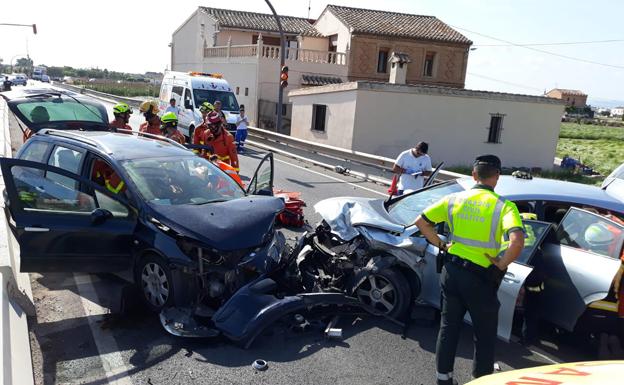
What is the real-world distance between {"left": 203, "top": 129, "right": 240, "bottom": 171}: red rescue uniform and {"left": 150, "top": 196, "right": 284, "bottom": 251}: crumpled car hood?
390cm

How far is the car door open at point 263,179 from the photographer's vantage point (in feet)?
20.6

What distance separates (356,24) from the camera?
31.7m

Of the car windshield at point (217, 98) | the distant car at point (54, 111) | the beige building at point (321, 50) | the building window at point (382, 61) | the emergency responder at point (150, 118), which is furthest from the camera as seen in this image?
the building window at point (382, 61)

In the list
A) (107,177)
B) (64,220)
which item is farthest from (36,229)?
(107,177)

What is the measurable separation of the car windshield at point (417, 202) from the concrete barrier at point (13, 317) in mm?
3385

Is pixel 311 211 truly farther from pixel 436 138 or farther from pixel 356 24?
pixel 356 24

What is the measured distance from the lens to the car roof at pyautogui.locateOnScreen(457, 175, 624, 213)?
482cm

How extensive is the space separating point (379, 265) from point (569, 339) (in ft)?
6.20

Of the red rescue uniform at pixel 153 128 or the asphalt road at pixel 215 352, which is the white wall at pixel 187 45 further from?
the asphalt road at pixel 215 352

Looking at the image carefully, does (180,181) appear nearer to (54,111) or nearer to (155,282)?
(155,282)

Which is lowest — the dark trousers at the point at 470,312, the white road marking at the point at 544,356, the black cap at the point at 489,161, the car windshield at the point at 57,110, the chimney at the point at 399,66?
the white road marking at the point at 544,356

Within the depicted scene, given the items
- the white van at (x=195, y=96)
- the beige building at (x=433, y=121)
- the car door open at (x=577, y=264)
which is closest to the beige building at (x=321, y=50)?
the beige building at (x=433, y=121)

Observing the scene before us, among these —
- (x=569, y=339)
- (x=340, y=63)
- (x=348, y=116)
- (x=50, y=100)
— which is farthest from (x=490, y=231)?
(x=340, y=63)

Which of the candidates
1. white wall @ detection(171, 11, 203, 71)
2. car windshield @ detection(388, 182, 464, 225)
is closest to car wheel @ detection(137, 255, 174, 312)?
car windshield @ detection(388, 182, 464, 225)
